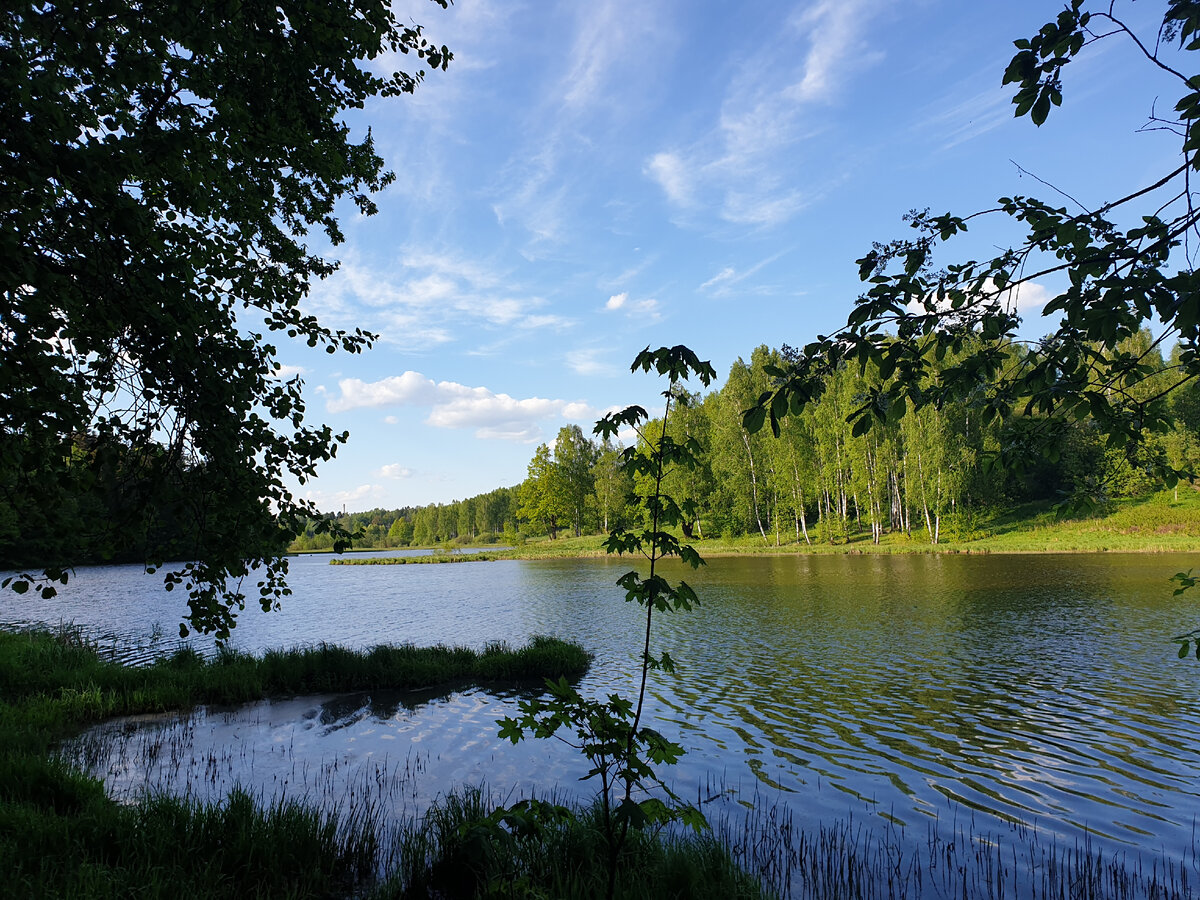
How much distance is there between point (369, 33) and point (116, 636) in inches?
1141

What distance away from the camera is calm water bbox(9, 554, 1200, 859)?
959 cm

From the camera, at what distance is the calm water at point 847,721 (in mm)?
9594

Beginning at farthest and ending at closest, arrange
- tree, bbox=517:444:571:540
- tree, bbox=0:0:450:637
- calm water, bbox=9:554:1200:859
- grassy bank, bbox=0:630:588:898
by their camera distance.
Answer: tree, bbox=517:444:571:540 < calm water, bbox=9:554:1200:859 < grassy bank, bbox=0:630:588:898 < tree, bbox=0:0:450:637

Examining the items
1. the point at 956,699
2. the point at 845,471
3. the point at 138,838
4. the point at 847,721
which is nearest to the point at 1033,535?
the point at 845,471

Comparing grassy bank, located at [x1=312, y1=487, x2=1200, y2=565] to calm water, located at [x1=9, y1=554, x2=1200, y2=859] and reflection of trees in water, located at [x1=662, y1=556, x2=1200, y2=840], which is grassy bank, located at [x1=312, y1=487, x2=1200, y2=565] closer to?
reflection of trees in water, located at [x1=662, y1=556, x2=1200, y2=840]

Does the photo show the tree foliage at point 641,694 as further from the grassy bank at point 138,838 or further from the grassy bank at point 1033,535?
the grassy bank at point 1033,535

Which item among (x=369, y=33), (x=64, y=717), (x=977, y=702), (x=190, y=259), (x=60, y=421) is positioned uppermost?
(x=369, y=33)

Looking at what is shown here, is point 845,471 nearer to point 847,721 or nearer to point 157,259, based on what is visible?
point 847,721

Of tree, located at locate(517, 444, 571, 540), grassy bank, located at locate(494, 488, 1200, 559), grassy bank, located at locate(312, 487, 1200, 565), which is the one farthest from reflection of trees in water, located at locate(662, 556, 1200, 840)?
tree, located at locate(517, 444, 571, 540)

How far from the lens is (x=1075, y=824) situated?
855 centimetres

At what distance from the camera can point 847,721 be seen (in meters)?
13.0

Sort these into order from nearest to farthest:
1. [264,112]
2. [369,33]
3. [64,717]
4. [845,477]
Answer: [369,33], [264,112], [64,717], [845,477]

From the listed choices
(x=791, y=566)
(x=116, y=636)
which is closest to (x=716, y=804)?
(x=116, y=636)

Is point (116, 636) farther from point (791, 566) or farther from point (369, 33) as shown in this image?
point (791, 566)
